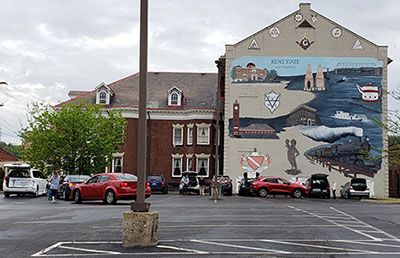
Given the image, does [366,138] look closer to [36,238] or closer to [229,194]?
[229,194]

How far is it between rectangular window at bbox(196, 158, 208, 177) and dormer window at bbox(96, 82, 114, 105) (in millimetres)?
10378

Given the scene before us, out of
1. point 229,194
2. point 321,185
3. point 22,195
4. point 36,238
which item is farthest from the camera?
point 229,194

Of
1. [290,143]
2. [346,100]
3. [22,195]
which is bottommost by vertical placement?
[22,195]

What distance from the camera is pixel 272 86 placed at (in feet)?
151

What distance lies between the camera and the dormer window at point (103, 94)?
173 feet

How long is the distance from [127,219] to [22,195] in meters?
27.7

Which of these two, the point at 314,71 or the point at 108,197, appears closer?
the point at 108,197

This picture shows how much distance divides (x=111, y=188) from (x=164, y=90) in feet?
101

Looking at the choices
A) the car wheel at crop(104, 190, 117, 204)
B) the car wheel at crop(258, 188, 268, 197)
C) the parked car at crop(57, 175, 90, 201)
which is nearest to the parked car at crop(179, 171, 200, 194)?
the car wheel at crop(258, 188, 268, 197)

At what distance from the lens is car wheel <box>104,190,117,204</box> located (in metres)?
24.9

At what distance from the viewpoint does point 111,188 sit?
24.9 m

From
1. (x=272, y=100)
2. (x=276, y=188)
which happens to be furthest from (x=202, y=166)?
(x=276, y=188)

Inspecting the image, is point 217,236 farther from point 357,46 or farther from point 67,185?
point 357,46

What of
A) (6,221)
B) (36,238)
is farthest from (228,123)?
(36,238)
